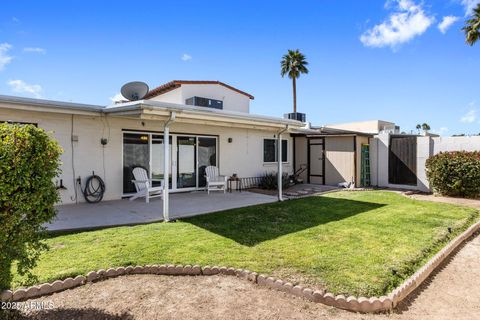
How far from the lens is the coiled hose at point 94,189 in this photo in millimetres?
9289

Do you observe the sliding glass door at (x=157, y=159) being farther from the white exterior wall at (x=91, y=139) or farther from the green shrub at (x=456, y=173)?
the green shrub at (x=456, y=173)

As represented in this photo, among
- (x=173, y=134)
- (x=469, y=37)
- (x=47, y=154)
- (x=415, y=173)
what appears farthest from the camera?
(x=469, y=37)

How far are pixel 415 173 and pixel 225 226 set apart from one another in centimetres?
1047

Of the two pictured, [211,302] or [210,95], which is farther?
[210,95]

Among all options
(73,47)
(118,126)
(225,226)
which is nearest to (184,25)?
(73,47)

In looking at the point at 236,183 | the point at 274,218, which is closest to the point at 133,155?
the point at 236,183

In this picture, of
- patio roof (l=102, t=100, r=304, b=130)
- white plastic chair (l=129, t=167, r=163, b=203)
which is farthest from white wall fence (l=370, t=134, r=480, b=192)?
white plastic chair (l=129, t=167, r=163, b=203)

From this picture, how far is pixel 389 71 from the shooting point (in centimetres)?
1728

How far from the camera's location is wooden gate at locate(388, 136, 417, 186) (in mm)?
13461

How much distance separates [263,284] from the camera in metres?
4.05

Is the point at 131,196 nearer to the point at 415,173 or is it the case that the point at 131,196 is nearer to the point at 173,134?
the point at 173,134

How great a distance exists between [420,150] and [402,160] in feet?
2.91

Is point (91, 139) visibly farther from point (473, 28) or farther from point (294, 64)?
point (294, 64)

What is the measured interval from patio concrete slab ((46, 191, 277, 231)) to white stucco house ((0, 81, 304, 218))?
97 centimetres
